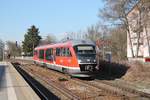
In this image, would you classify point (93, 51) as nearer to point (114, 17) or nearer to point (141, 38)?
point (114, 17)

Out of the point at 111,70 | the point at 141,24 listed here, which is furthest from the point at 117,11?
the point at 111,70

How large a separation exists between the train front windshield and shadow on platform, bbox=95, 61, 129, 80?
307 cm

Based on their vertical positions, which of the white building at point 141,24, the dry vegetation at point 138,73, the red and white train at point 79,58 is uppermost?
the white building at point 141,24

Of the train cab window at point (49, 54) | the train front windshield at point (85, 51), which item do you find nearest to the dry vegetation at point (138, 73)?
the train front windshield at point (85, 51)

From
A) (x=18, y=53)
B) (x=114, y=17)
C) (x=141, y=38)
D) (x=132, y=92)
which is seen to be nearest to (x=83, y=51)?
(x=132, y=92)

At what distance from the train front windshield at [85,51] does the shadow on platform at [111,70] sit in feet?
10.1

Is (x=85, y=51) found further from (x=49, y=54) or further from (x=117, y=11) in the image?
(x=117, y=11)

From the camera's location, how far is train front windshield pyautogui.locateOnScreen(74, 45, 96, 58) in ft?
85.4

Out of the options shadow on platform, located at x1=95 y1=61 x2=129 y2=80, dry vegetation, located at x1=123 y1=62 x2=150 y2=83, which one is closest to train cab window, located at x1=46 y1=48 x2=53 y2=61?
shadow on platform, located at x1=95 y1=61 x2=129 y2=80

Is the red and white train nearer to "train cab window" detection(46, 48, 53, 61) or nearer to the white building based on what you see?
"train cab window" detection(46, 48, 53, 61)

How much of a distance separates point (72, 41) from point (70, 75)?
2.67 metres

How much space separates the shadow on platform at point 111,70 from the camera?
96.0 feet

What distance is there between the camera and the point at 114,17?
55688 mm

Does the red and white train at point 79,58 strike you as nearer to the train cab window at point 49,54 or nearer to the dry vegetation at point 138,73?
the dry vegetation at point 138,73
